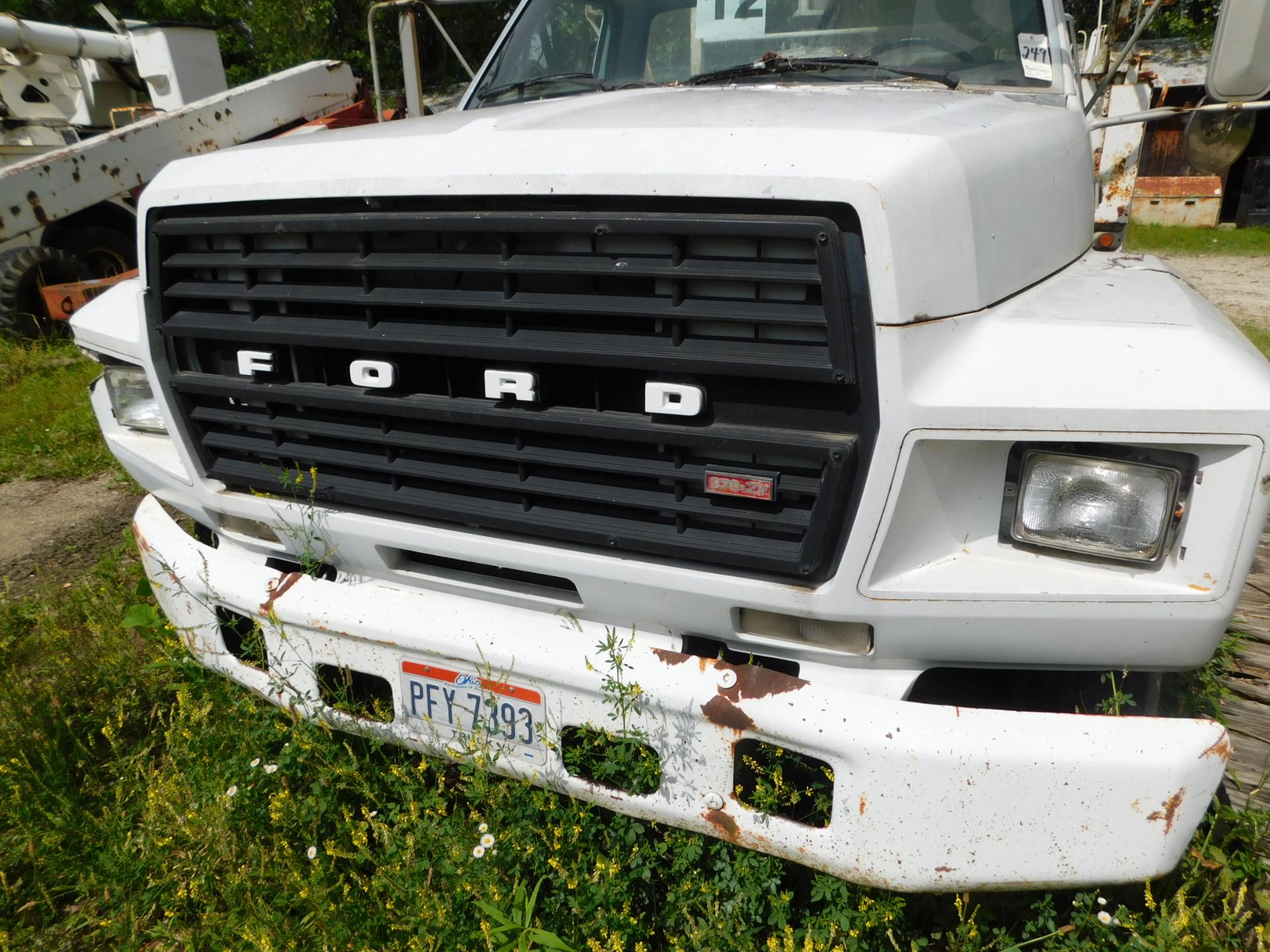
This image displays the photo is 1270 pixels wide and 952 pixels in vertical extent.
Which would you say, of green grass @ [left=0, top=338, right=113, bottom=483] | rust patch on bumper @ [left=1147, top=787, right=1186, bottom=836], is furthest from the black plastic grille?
green grass @ [left=0, top=338, right=113, bottom=483]

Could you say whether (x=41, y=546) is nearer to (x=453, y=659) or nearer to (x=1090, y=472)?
(x=453, y=659)

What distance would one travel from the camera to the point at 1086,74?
128 inches

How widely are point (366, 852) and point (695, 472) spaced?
1252mm

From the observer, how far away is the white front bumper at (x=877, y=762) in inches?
65.6

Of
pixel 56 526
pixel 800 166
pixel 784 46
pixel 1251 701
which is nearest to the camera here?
pixel 800 166

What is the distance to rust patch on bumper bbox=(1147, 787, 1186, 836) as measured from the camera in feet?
5.40

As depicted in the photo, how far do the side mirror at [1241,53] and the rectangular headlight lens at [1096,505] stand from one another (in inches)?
46.3

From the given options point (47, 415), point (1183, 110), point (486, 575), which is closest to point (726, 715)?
point (486, 575)

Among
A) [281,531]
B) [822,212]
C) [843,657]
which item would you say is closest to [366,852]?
[281,531]

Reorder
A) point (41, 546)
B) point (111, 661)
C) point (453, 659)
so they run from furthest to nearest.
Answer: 1. point (41, 546)
2. point (111, 661)
3. point (453, 659)

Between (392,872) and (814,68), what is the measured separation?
2465mm

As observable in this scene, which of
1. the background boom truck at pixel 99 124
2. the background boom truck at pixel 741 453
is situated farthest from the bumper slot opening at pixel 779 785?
the background boom truck at pixel 99 124

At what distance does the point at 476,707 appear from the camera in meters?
2.14

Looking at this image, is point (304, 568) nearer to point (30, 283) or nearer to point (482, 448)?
point (482, 448)
